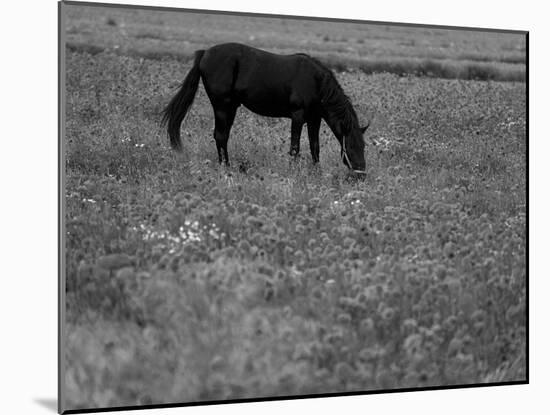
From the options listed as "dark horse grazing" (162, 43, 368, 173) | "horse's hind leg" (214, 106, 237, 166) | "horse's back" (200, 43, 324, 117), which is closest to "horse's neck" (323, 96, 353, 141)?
"dark horse grazing" (162, 43, 368, 173)

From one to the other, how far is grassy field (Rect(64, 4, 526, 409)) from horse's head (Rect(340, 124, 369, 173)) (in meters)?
0.07

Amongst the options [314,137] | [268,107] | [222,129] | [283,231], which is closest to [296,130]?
[314,137]

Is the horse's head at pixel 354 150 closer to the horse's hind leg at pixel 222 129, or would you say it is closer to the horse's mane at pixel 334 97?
the horse's mane at pixel 334 97

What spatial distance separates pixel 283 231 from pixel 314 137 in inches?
Answer: 29.3

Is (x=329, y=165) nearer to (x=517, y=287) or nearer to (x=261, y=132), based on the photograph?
(x=261, y=132)

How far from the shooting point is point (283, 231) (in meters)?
6.76

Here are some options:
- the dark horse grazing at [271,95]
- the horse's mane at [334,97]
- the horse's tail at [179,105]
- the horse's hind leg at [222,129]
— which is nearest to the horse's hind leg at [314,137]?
the dark horse grazing at [271,95]

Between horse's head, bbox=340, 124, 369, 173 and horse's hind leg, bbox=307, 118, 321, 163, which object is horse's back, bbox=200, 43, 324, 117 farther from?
horse's head, bbox=340, 124, 369, 173

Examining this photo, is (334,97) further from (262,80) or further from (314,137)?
(262,80)

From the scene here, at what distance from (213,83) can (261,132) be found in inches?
18.3

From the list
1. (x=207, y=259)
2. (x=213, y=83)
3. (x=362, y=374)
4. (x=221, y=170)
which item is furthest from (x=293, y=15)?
(x=362, y=374)

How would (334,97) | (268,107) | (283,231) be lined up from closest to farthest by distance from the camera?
(283,231) < (268,107) < (334,97)

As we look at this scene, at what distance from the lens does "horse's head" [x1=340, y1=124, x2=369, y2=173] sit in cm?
712

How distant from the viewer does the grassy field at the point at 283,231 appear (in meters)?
6.25
